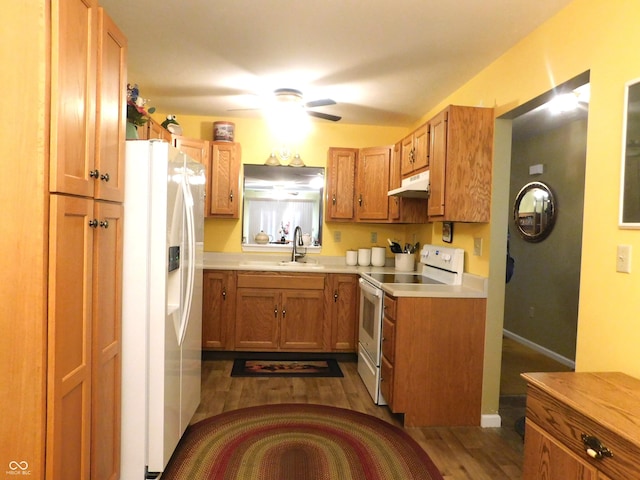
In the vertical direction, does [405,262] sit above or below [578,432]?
above

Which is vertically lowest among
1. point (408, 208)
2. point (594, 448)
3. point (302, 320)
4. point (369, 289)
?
point (302, 320)

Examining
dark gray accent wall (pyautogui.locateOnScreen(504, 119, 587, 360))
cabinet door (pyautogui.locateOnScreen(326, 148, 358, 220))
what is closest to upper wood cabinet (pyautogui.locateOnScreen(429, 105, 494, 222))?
cabinet door (pyautogui.locateOnScreen(326, 148, 358, 220))

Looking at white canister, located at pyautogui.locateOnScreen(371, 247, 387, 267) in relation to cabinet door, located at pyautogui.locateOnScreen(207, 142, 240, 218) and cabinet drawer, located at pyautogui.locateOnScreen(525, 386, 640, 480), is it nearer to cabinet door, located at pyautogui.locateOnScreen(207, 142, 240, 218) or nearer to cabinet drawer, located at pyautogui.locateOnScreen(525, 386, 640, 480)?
cabinet door, located at pyautogui.locateOnScreen(207, 142, 240, 218)

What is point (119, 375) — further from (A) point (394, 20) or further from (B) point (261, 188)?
(B) point (261, 188)

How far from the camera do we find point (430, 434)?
258 cm

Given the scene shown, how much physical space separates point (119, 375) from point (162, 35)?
1.96 meters

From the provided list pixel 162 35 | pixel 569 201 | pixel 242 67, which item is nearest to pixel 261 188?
pixel 242 67

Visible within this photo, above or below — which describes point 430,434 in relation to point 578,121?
below

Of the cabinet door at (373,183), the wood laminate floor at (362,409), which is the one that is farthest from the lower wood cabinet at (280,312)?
the cabinet door at (373,183)

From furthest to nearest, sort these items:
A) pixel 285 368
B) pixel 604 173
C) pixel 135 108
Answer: pixel 285 368
pixel 135 108
pixel 604 173

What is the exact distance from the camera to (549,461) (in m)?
1.33

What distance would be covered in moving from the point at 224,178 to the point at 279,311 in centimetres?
142

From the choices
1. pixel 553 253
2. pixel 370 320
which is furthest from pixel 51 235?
pixel 553 253

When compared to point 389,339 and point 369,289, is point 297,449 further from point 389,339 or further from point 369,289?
point 369,289
